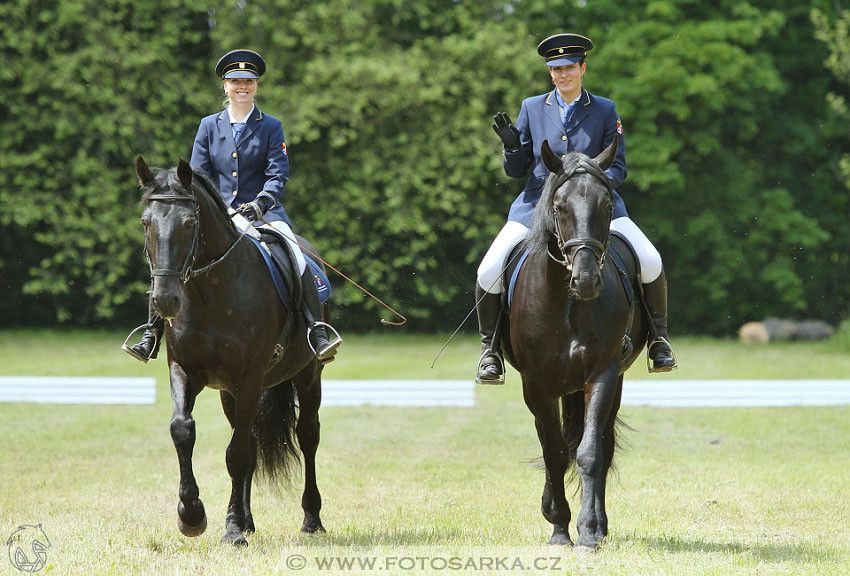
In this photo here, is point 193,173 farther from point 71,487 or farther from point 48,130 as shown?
point 48,130

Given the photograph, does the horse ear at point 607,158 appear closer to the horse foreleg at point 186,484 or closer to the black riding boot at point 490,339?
the black riding boot at point 490,339

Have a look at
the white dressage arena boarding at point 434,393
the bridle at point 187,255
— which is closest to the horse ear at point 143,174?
the bridle at point 187,255

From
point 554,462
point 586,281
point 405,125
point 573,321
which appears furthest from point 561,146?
point 405,125

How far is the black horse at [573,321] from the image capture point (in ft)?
20.2

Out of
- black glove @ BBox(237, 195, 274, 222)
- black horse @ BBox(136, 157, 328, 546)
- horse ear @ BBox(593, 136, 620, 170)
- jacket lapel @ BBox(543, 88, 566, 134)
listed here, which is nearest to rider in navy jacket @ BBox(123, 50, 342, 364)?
black glove @ BBox(237, 195, 274, 222)

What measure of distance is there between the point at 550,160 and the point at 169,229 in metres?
2.36

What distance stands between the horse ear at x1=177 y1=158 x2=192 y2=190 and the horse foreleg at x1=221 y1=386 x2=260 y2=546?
1.47m

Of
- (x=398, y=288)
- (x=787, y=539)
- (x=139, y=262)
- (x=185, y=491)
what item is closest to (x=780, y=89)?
(x=398, y=288)

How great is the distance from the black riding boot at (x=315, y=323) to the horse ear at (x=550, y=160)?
2.01 metres

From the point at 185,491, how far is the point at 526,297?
8.28ft

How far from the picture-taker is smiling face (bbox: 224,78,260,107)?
7.63 metres

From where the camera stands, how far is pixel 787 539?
287 inches

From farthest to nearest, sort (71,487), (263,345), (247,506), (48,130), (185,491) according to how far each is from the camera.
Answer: (48,130) → (71,487) → (247,506) → (263,345) → (185,491)

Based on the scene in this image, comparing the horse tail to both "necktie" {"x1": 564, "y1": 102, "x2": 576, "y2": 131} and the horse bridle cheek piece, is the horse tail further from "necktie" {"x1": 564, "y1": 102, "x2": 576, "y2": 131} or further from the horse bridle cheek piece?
"necktie" {"x1": 564, "y1": 102, "x2": 576, "y2": 131}
